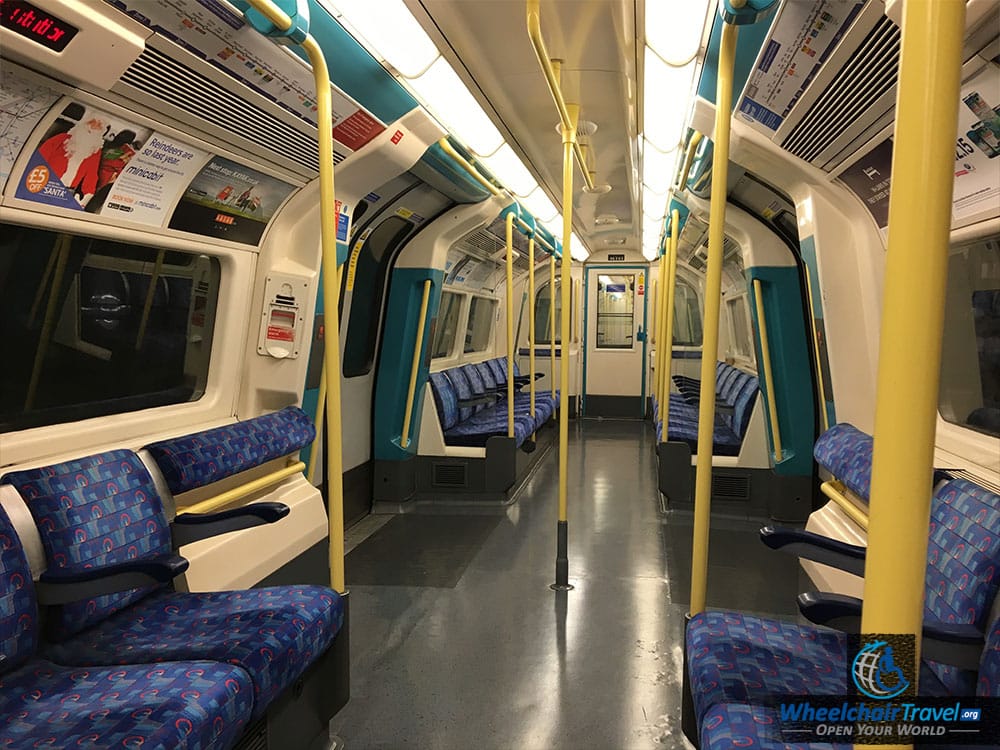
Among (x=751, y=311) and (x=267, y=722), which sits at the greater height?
(x=751, y=311)

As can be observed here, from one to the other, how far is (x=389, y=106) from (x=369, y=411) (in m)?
3.13

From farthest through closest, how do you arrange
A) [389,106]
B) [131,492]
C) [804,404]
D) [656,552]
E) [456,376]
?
[456,376], [804,404], [656,552], [389,106], [131,492]

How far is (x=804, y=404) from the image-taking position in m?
5.29

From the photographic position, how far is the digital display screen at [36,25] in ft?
5.73

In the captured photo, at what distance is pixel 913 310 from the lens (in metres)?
0.82

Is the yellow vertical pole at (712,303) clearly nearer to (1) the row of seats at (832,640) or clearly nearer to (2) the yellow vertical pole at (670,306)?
(1) the row of seats at (832,640)

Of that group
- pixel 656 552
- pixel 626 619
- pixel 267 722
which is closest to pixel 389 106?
pixel 267 722

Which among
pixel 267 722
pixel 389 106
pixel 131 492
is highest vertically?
pixel 389 106

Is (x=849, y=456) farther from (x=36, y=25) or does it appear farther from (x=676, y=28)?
(x=36, y=25)

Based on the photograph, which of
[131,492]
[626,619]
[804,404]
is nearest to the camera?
[131,492]

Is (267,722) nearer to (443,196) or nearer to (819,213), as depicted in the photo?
(819,213)

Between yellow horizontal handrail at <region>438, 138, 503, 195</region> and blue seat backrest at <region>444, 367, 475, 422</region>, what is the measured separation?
7.23 feet

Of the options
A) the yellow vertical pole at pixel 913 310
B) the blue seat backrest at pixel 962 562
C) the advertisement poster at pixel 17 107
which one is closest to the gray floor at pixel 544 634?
the blue seat backrest at pixel 962 562

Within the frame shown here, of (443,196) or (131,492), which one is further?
(443,196)
